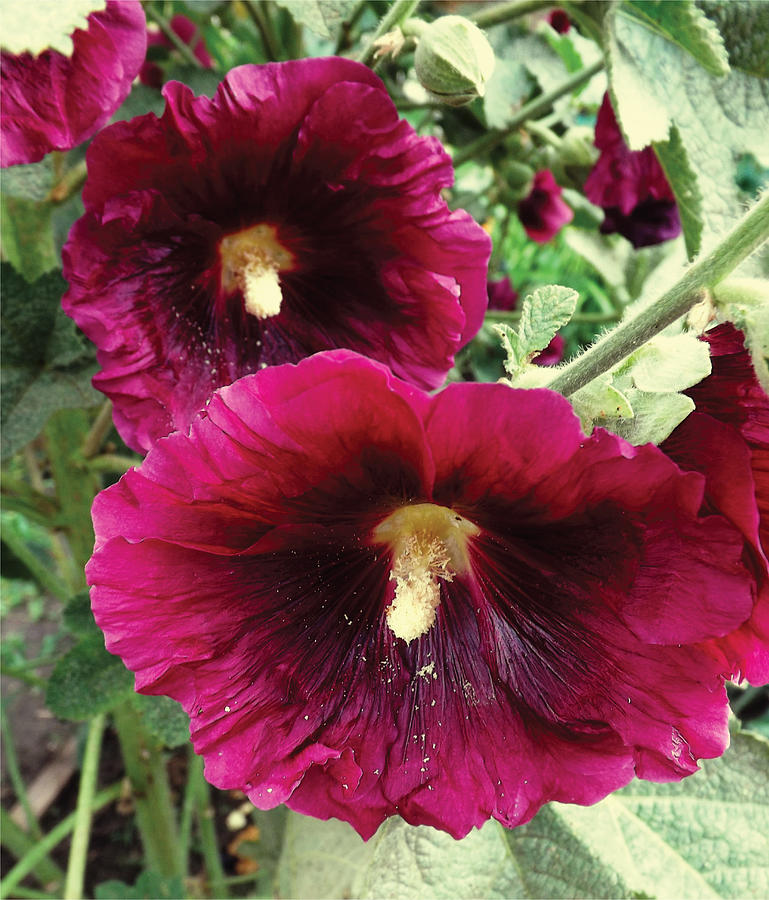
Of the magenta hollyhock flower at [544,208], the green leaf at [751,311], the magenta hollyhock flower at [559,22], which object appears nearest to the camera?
the green leaf at [751,311]

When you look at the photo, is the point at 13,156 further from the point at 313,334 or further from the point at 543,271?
the point at 543,271

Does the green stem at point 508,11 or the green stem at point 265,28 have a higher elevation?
the green stem at point 508,11

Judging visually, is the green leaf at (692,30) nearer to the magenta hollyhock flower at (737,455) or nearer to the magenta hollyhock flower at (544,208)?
the magenta hollyhock flower at (737,455)

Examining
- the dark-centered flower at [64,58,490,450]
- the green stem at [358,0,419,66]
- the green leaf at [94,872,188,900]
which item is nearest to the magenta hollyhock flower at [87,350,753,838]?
the dark-centered flower at [64,58,490,450]

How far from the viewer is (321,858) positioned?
2.68ft

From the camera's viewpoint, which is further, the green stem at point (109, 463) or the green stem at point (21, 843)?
the green stem at point (21, 843)

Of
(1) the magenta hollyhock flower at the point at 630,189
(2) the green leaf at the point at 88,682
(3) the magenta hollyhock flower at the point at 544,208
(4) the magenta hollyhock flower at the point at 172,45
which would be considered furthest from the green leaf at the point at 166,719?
(3) the magenta hollyhock flower at the point at 544,208

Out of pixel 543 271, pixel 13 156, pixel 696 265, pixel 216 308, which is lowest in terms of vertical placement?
pixel 543 271

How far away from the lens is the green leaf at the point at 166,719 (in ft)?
2.13

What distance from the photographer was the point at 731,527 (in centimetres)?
33

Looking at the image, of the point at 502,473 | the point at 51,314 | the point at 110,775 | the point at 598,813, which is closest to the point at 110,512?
the point at 502,473

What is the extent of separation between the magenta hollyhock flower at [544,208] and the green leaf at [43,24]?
86 cm

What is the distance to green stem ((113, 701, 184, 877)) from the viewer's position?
0.93 m

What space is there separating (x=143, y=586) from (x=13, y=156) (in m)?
0.20
